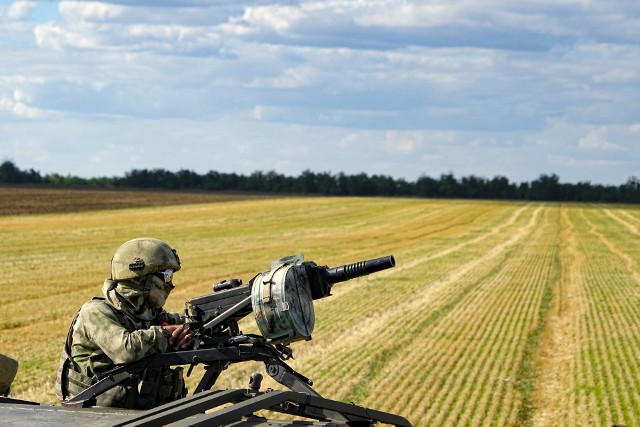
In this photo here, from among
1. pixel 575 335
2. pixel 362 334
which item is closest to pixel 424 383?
pixel 362 334

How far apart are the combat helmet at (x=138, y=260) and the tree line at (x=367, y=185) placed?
372ft

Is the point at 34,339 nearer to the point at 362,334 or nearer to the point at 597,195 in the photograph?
the point at 362,334

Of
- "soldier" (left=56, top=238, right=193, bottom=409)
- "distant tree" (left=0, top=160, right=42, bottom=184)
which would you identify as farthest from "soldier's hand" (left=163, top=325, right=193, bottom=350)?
"distant tree" (left=0, top=160, right=42, bottom=184)

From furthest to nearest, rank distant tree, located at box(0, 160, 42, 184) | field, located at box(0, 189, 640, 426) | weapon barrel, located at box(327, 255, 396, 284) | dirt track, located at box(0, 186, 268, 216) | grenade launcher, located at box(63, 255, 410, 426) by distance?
distant tree, located at box(0, 160, 42, 184) → dirt track, located at box(0, 186, 268, 216) → field, located at box(0, 189, 640, 426) → weapon barrel, located at box(327, 255, 396, 284) → grenade launcher, located at box(63, 255, 410, 426)

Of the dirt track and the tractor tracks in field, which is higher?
the dirt track

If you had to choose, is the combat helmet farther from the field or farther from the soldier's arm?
the field

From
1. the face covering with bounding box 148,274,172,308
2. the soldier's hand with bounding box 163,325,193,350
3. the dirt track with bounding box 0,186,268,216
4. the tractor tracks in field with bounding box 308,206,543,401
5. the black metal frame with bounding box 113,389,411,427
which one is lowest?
the tractor tracks in field with bounding box 308,206,543,401

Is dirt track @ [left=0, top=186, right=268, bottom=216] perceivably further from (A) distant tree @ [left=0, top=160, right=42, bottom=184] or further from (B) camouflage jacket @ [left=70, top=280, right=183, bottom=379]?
(B) camouflage jacket @ [left=70, top=280, right=183, bottom=379]

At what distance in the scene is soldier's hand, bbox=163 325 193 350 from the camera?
6340mm

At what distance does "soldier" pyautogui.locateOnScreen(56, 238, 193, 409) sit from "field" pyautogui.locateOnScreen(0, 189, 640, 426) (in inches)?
275

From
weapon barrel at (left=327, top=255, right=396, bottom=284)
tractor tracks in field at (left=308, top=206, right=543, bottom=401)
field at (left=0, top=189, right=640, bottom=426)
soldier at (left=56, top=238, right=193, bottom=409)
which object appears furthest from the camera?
tractor tracks in field at (left=308, top=206, right=543, bottom=401)

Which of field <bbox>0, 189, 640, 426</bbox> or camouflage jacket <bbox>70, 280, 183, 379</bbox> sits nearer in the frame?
camouflage jacket <bbox>70, 280, 183, 379</bbox>

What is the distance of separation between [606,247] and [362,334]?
31.7m

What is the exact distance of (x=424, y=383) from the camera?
50.9 feet
